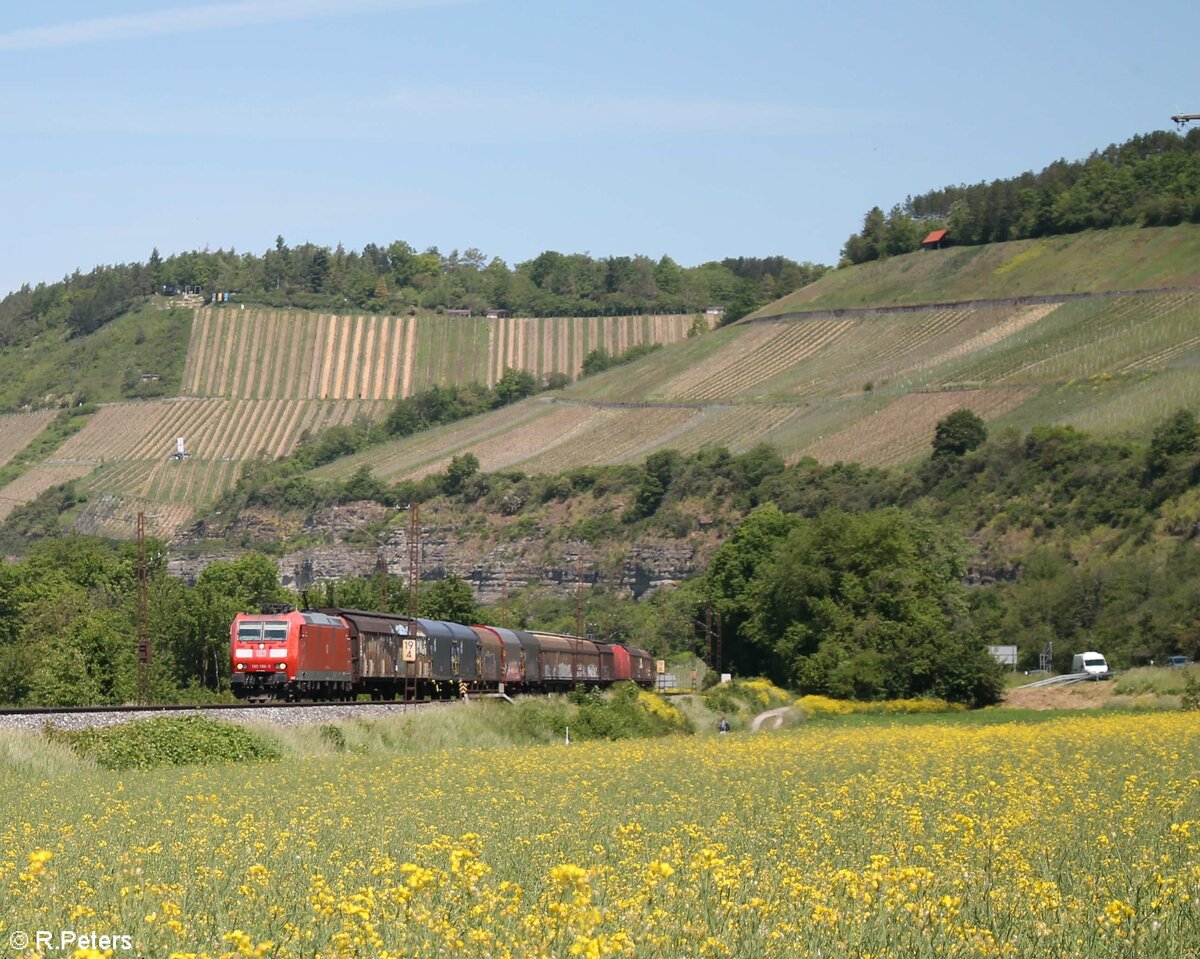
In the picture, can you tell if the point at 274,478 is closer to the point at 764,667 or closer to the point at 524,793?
the point at 764,667

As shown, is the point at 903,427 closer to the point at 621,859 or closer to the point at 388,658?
the point at 388,658

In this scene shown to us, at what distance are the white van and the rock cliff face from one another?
52807 millimetres

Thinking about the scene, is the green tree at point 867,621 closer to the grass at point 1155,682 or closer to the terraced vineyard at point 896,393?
the grass at point 1155,682

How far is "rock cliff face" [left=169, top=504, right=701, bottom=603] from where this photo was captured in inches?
5709

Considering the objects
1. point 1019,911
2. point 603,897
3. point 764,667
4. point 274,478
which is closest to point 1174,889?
point 1019,911

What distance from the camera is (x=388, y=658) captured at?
54.4 m

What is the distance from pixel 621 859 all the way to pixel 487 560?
14339 cm

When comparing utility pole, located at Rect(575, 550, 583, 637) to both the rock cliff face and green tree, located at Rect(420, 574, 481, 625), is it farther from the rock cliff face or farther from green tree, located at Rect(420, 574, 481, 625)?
green tree, located at Rect(420, 574, 481, 625)

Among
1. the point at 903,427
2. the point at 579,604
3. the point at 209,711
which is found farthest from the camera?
the point at 903,427

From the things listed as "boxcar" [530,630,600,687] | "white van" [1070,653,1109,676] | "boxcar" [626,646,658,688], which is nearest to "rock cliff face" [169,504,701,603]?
"boxcar" [626,646,658,688]

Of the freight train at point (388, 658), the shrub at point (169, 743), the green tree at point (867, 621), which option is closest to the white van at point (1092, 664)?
the green tree at point (867, 621)

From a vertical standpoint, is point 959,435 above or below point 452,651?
above

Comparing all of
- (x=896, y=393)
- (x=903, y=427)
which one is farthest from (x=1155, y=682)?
(x=896, y=393)

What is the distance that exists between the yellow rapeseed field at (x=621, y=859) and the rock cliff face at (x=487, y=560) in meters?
110
